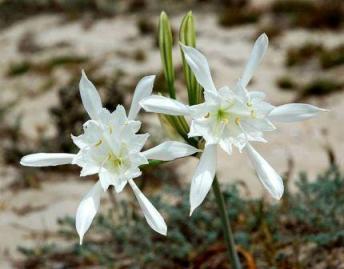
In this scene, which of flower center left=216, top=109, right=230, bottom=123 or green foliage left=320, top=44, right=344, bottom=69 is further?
green foliage left=320, top=44, right=344, bottom=69

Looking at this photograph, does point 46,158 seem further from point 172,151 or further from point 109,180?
point 172,151

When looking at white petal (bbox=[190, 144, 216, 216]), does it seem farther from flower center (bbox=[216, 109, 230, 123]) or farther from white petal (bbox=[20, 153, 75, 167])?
white petal (bbox=[20, 153, 75, 167])

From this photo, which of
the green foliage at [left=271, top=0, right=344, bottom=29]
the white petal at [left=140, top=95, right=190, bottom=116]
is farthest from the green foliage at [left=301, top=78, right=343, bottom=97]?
the white petal at [left=140, top=95, right=190, bottom=116]

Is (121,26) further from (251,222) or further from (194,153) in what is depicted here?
(194,153)

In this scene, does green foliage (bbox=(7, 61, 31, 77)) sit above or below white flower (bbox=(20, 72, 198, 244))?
below

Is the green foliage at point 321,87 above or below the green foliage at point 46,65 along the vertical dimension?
above

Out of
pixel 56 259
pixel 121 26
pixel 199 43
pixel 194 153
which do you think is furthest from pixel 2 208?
pixel 121 26

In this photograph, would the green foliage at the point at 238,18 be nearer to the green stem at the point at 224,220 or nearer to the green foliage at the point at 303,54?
the green foliage at the point at 303,54

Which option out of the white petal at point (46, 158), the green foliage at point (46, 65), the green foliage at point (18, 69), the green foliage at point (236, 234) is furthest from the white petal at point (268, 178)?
the green foliage at point (18, 69)
